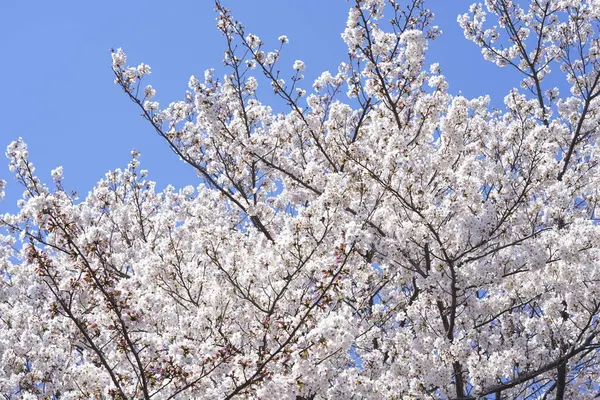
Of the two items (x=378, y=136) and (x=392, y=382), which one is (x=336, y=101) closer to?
(x=378, y=136)

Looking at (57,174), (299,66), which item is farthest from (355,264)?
(57,174)

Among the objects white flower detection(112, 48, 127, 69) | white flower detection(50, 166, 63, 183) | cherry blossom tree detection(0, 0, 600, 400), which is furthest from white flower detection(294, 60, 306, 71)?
white flower detection(50, 166, 63, 183)

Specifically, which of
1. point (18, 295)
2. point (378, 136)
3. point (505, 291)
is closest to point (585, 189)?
point (505, 291)

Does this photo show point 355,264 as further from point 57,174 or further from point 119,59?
point 57,174

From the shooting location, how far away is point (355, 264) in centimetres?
931

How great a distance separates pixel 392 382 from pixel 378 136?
4.39 metres

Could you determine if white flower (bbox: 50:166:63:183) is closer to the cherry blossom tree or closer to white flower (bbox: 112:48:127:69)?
the cherry blossom tree

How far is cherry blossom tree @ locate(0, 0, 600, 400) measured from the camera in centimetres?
616

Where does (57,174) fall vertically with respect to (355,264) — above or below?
above

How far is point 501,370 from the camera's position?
827 centimetres

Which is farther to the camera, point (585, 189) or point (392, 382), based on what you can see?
point (585, 189)

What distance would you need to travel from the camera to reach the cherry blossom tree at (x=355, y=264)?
616 cm

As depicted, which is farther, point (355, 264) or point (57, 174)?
point (57, 174)

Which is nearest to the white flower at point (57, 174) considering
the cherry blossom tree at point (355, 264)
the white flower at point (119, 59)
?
the cherry blossom tree at point (355, 264)
